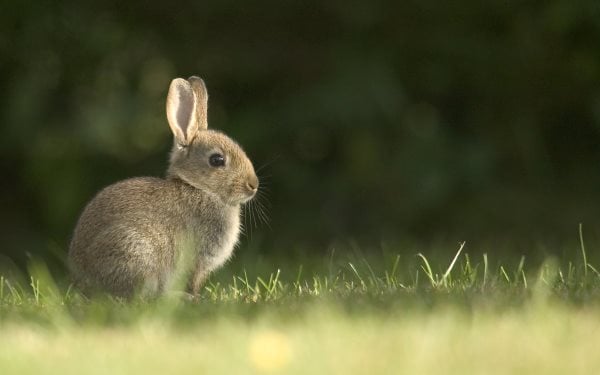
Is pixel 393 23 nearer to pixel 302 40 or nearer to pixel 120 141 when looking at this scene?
pixel 302 40

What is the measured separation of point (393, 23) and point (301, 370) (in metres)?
7.42

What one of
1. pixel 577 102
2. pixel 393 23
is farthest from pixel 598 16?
pixel 393 23

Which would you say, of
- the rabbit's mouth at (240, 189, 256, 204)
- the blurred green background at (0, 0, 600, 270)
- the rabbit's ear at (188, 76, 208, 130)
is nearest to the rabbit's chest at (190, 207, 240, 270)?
the rabbit's mouth at (240, 189, 256, 204)

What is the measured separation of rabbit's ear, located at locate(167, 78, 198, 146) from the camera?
7449mm

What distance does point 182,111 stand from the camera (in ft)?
24.6

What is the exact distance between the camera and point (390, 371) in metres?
4.26

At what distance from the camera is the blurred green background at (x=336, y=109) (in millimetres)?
11031

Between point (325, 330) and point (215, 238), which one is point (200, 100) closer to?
point (215, 238)

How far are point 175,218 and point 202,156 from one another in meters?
0.53

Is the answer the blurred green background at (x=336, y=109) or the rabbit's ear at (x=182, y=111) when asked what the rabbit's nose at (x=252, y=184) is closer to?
the rabbit's ear at (x=182, y=111)

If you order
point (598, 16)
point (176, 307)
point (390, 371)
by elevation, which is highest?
point (598, 16)

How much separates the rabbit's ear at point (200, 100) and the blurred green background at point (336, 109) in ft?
10.0

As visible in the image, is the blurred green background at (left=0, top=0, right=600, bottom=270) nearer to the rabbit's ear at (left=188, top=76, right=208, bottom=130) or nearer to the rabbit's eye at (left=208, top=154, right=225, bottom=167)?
the rabbit's ear at (left=188, top=76, right=208, bottom=130)

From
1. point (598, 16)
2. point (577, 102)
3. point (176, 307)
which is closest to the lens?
point (176, 307)
